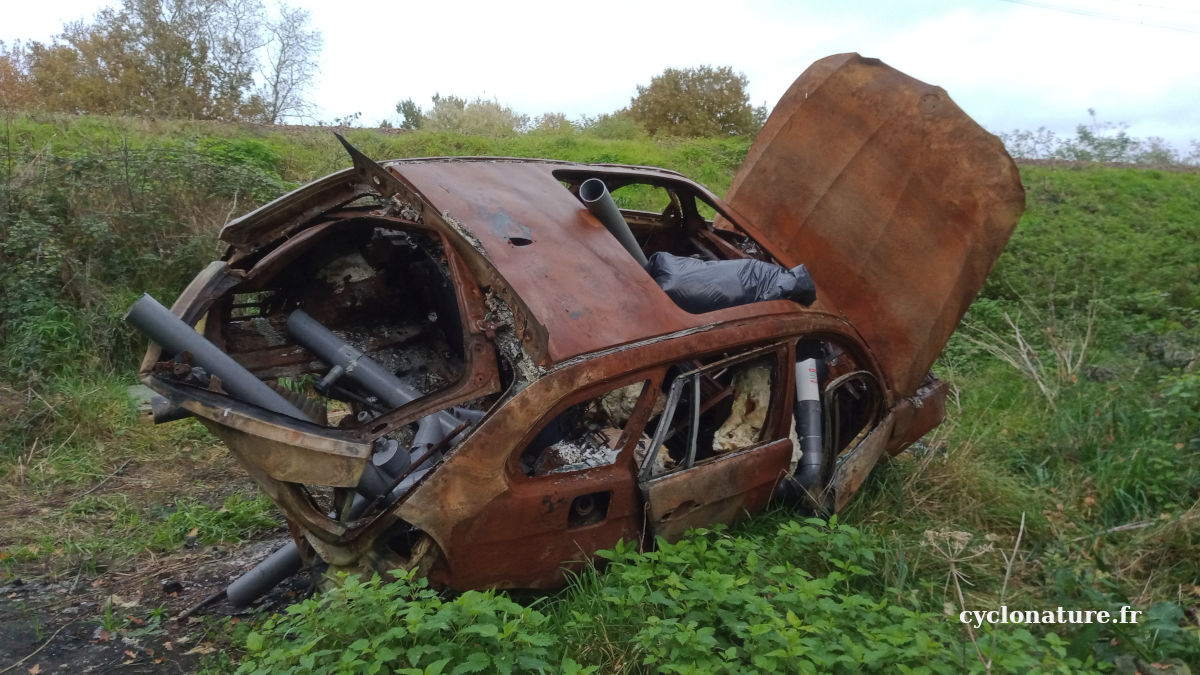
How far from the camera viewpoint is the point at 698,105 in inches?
753

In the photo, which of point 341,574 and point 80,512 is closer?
point 341,574

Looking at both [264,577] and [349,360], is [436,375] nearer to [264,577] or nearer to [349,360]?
[349,360]

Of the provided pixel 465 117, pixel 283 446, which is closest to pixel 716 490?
pixel 283 446

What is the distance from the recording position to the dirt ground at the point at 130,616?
3059 millimetres

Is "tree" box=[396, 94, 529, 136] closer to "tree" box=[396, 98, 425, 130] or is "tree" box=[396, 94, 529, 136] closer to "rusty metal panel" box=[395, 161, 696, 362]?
"tree" box=[396, 98, 425, 130]

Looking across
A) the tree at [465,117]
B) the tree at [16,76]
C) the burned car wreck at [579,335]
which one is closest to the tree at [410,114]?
the tree at [465,117]

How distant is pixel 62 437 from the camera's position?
5.17 metres

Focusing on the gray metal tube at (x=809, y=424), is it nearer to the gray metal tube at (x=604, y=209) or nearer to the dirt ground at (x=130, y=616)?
the gray metal tube at (x=604, y=209)

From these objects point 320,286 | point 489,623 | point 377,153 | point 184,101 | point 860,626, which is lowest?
point 860,626

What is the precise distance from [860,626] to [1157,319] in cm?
762

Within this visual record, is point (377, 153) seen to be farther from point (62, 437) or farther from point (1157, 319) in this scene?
point (1157, 319)

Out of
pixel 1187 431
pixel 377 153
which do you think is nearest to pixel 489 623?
pixel 1187 431

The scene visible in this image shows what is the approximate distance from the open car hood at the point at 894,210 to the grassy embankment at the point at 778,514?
3.32 ft

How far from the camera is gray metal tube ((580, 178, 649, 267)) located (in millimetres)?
3552
